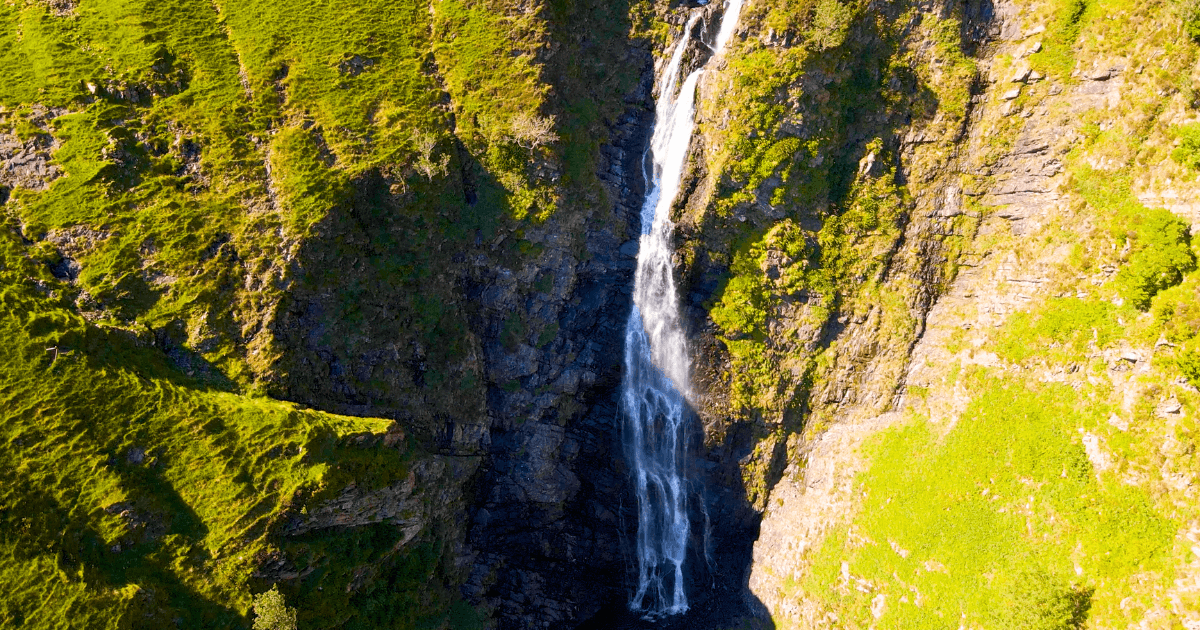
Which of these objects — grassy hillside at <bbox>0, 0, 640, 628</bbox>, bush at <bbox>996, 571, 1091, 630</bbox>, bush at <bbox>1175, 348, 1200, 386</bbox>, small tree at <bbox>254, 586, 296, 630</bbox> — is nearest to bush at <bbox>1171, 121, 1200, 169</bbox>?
bush at <bbox>1175, 348, 1200, 386</bbox>

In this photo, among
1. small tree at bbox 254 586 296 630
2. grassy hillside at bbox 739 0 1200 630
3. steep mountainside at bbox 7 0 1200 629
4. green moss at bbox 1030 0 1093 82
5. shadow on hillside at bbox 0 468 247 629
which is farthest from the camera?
green moss at bbox 1030 0 1093 82

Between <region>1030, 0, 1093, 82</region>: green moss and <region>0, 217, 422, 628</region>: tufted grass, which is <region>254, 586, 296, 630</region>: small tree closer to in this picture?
<region>0, 217, 422, 628</region>: tufted grass

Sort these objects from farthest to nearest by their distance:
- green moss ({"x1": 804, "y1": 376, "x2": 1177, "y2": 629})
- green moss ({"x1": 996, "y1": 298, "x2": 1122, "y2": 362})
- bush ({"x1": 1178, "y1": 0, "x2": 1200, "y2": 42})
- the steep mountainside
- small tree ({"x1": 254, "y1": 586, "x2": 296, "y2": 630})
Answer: green moss ({"x1": 996, "y1": 298, "x2": 1122, "y2": 362}), bush ({"x1": 1178, "y1": 0, "x2": 1200, "y2": 42}), the steep mountainside, green moss ({"x1": 804, "y1": 376, "x2": 1177, "y2": 629}), small tree ({"x1": 254, "y1": 586, "x2": 296, "y2": 630})

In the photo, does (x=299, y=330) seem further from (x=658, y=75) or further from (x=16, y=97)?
(x=658, y=75)

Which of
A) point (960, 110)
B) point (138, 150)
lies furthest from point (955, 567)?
point (138, 150)

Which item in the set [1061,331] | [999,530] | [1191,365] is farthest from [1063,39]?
[999,530]

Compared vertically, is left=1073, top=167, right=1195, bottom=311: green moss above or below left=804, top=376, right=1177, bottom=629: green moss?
above
